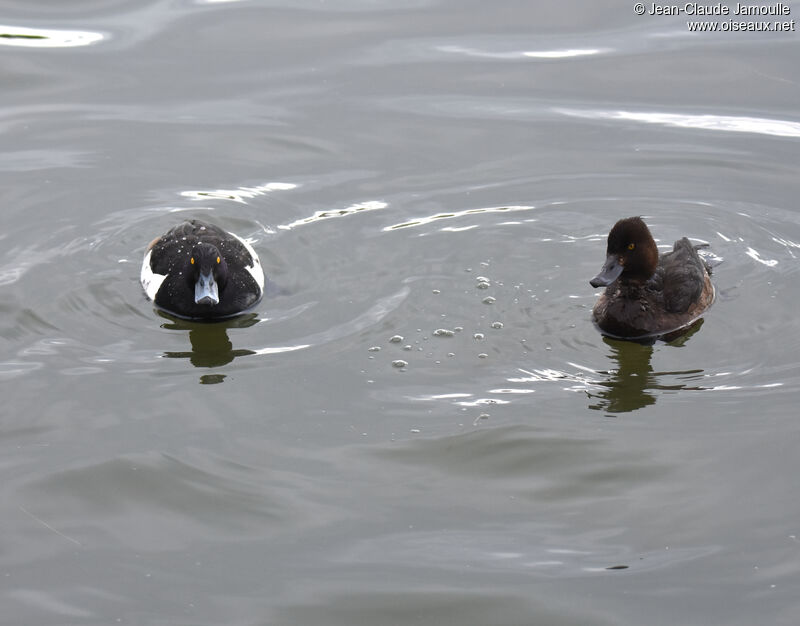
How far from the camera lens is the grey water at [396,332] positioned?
21.8ft

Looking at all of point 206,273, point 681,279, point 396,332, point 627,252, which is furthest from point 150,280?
point 681,279

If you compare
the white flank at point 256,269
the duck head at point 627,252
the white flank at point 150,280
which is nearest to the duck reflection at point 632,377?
the duck head at point 627,252

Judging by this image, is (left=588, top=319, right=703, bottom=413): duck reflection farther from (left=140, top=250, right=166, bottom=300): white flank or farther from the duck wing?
(left=140, top=250, right=166, bottom=300): white flank

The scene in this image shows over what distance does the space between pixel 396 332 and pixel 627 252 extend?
2035 millimetres

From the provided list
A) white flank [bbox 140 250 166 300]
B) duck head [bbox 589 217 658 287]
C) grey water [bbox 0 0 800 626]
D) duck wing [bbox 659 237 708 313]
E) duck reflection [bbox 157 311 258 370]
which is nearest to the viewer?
grey water [bbox 0 0 800 626]

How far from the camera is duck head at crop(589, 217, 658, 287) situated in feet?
31.0

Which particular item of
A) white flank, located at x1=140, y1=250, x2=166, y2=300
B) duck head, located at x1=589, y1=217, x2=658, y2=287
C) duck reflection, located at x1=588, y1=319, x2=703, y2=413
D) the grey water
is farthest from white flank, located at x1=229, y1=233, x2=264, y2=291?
duck reflection, located at x1=588, y1=319, x2=703, y2=413

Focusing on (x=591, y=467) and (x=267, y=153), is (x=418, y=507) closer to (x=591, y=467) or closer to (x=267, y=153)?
(x=591, y=467)

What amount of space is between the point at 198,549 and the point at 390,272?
4.04 m

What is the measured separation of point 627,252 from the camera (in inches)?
376

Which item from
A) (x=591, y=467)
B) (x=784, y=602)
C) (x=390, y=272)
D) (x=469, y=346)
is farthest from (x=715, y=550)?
(x=390, y=272)

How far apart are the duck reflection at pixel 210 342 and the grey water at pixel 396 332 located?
0.17 feet

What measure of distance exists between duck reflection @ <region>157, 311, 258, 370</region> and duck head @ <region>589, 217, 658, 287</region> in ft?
9.75

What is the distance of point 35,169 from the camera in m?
12.4
